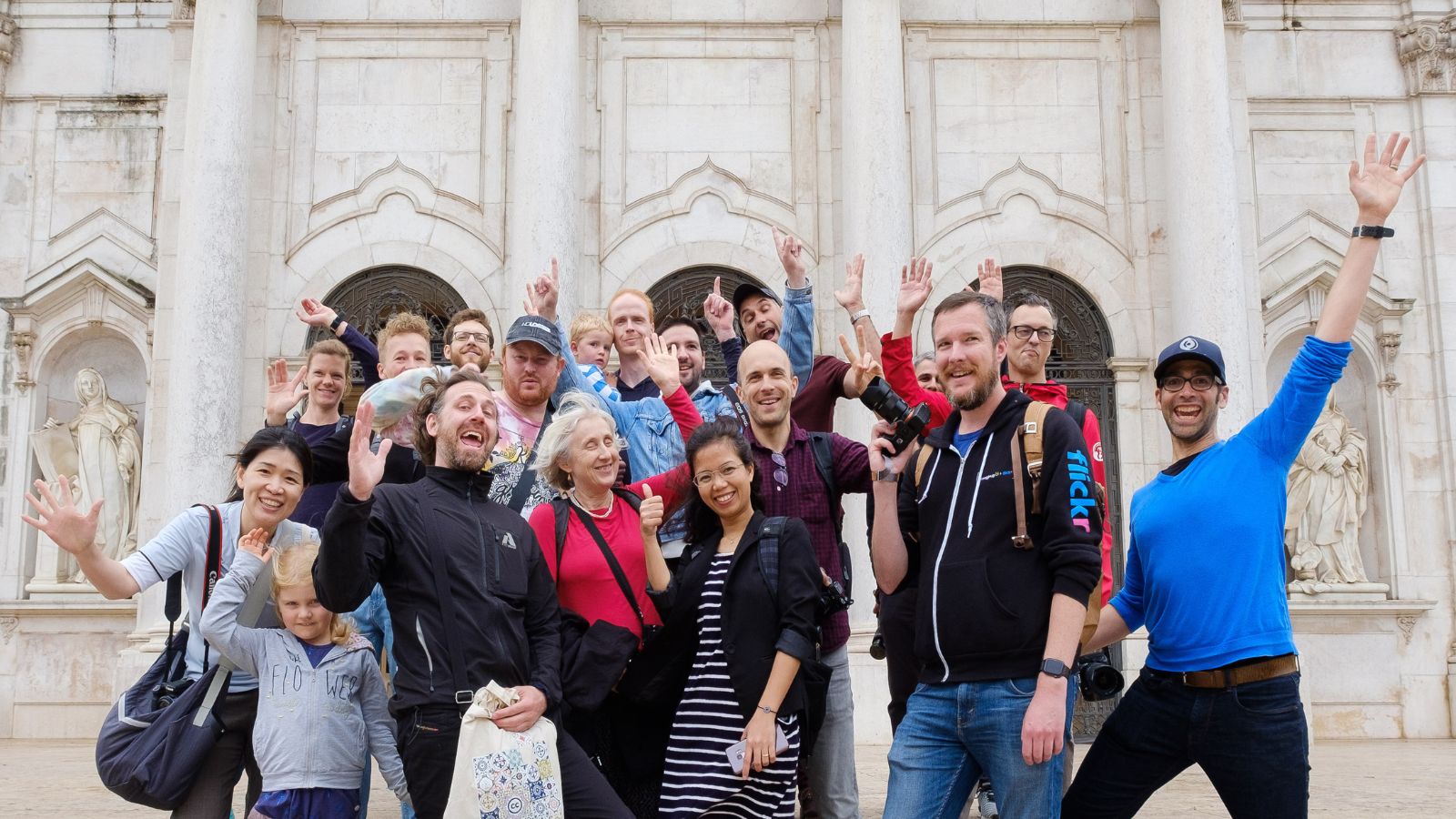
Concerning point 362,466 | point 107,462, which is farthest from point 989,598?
point 107,462

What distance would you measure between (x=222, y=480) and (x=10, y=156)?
4.84 meters

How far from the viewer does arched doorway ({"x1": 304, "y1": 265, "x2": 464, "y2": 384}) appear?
12930 mm

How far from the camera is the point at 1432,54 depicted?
13766 mm

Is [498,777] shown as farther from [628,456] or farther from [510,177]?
[510,177]

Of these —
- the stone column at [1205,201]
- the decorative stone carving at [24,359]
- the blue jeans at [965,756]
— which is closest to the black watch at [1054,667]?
the blue jeans at [965,756]

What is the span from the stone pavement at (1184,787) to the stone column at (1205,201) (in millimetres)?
3340

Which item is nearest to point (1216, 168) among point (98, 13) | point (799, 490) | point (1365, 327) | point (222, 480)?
point (1365, 327)

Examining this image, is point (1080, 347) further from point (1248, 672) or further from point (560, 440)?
point (560, 440)

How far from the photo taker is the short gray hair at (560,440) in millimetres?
4711

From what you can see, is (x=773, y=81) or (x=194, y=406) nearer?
(x=194, y=406)

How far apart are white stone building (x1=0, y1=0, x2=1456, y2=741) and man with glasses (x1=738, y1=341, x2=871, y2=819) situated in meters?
6.95

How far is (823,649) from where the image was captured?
507cm

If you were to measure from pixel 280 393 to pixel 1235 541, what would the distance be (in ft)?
13.9

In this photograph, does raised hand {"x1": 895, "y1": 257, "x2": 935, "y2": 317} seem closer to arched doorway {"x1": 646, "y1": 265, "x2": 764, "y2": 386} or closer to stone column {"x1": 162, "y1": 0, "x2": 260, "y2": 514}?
arched doorway {"x1": 646, "y1": 265, "x2": 764, "y2": 386}
